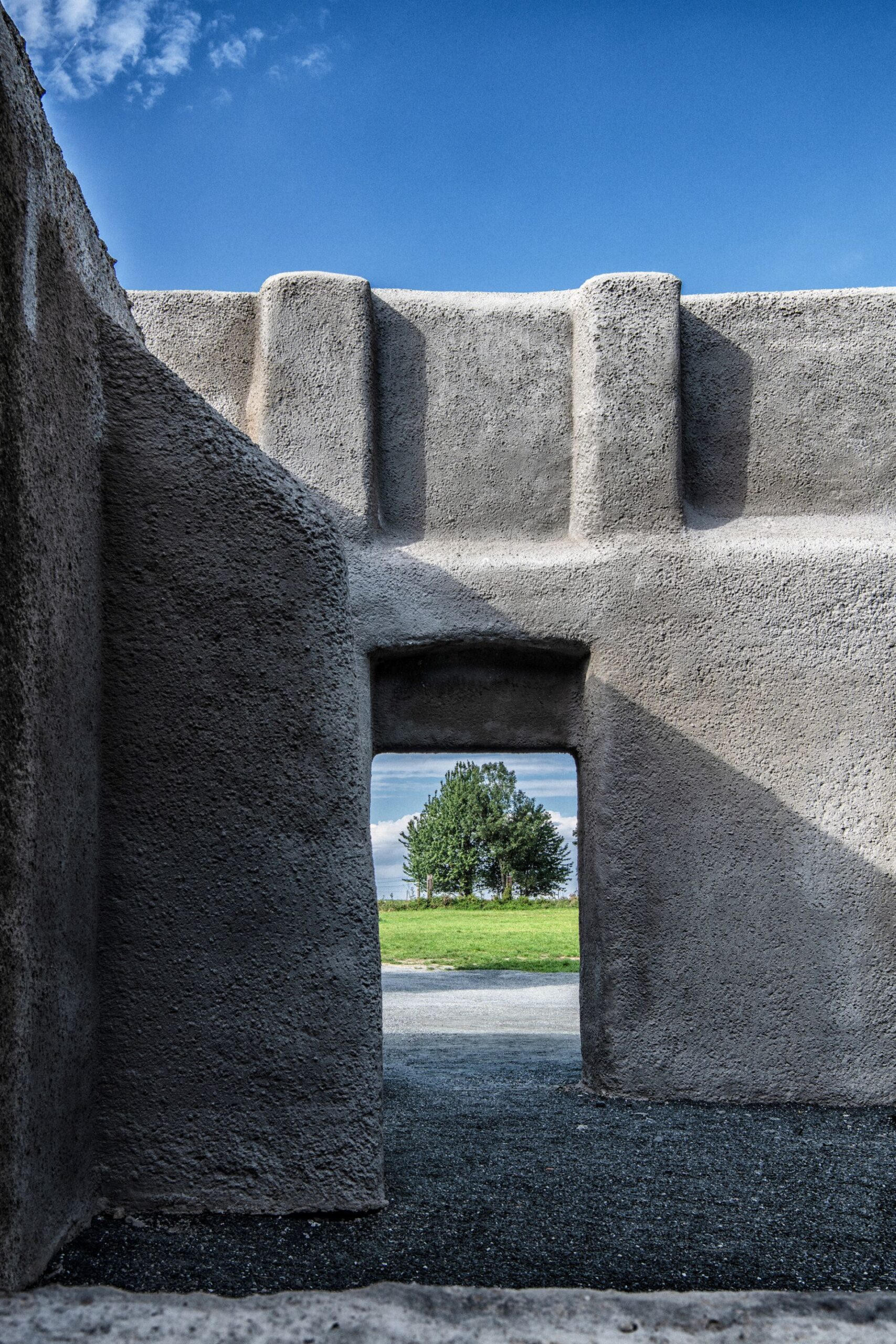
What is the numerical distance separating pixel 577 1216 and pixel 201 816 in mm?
1741

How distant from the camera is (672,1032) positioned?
5.11 metres

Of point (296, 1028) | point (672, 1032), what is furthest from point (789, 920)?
point (296, 1028)

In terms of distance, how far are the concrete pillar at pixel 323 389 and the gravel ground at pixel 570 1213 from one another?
3.05 metres

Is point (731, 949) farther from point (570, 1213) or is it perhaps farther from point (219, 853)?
point (219, 853)

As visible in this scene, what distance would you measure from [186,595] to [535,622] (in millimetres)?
2604

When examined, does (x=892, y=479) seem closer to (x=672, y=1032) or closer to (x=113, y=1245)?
(x=672, y=1032)

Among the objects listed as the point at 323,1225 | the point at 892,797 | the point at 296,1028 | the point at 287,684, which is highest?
the point at 287,684

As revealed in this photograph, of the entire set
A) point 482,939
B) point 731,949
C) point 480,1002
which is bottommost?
point 482,939

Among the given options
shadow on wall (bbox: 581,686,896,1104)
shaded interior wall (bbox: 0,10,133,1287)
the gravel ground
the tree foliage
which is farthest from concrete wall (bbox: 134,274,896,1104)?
the tree foliage

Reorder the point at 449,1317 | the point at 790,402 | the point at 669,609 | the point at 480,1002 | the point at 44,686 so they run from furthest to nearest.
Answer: the point at 480,1002 → the point at 790,402 → the point at 669,609 → the point at 44,686 → the point at 449,1317

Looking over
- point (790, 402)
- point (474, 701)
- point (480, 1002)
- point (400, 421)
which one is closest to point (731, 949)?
point (474, 701)

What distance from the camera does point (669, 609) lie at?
5.45m

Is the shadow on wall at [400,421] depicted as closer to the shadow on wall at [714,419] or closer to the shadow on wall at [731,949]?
the shadow on wall at [714,419]

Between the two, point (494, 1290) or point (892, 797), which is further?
point (892, 797)
